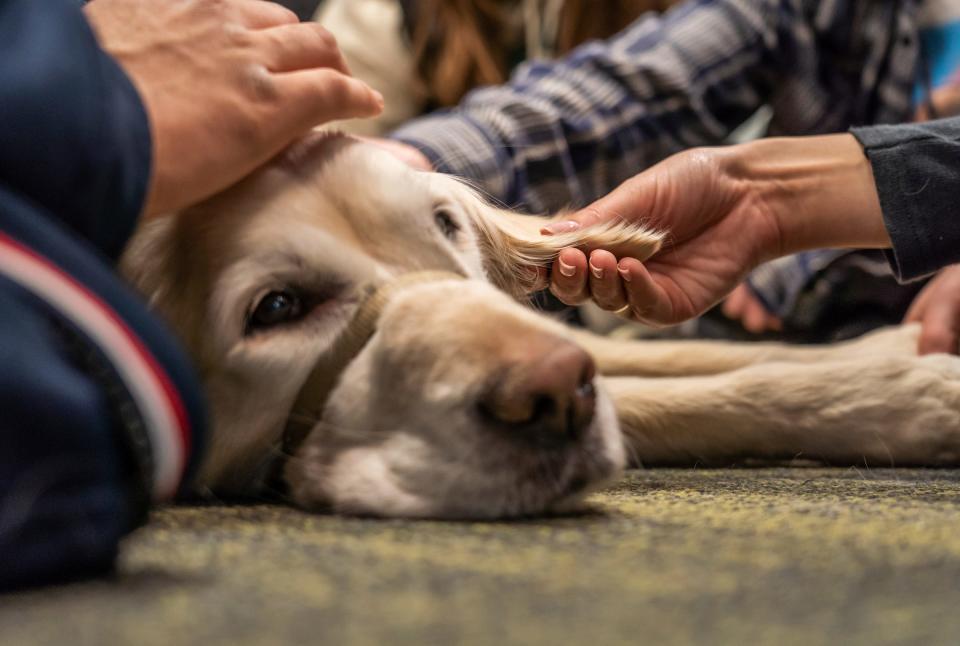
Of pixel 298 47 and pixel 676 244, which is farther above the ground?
pixel 298 47

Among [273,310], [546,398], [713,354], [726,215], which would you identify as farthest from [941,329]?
[273,310]

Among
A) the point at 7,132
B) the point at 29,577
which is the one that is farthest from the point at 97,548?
the point at 7,132

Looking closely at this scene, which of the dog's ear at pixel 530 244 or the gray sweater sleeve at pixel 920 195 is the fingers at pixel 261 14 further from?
the gray sweater sleeve at pixel 920 195

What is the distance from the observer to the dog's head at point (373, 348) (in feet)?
3.13

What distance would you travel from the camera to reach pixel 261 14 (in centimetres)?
117

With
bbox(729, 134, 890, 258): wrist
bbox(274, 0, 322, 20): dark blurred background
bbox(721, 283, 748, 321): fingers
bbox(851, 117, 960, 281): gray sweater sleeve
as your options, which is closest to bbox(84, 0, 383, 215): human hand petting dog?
bbox(274, 0, 322, 20): dark blurred background

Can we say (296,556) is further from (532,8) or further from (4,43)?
(532,8)

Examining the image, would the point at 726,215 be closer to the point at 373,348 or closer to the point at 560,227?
the point at 560,227

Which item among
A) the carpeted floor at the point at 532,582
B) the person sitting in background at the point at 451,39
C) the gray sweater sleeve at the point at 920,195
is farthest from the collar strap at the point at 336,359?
the person sitting in background at the point at 451,39

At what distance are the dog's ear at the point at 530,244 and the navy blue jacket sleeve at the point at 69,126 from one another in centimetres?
62

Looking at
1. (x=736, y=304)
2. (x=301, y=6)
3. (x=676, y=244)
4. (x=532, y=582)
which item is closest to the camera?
(x=532, y=582)

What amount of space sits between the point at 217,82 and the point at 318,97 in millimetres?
134

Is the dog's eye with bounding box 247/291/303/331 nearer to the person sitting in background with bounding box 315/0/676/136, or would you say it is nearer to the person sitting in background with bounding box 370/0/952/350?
the person sitting in background with bounding box 370/0/952/350

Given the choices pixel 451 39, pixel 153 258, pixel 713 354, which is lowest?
pixel 713 354
